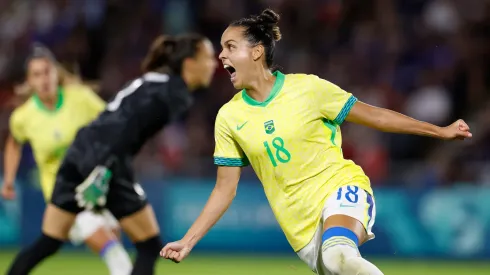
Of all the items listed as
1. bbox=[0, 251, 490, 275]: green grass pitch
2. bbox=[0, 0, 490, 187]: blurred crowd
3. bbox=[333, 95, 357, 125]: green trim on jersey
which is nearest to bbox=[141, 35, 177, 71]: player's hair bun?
bbox=[333, 95, 357, 125]: green trim on jersey

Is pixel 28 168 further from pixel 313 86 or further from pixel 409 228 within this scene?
pixel 313 86

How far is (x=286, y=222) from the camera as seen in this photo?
5730 millimetres

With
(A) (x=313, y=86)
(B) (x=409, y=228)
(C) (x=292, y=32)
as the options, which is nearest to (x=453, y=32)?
(C) (x=292, y=32)

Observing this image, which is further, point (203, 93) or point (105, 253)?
point (203, 93)

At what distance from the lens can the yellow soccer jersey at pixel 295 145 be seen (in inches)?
221

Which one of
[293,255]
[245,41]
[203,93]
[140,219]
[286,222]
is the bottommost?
[293,255]

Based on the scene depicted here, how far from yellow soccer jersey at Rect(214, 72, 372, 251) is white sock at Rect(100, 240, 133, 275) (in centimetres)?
248

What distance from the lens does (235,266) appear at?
11.3 meters

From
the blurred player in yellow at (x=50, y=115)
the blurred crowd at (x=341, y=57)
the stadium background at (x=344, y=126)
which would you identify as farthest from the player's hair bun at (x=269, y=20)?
the blurred crowd at (x=341, y=57)

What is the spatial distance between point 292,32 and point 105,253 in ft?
26.1

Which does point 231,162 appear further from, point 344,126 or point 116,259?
point 344,126

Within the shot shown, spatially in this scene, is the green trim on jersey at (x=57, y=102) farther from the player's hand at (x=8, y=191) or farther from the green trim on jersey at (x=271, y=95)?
the green trim on jersey at (x=271, y=95)

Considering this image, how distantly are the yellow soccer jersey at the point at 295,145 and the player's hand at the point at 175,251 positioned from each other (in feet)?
2.18

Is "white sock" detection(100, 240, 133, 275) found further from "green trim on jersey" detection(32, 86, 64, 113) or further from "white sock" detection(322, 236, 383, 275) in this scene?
"white sock" detection(322, 236, 383, 275)
